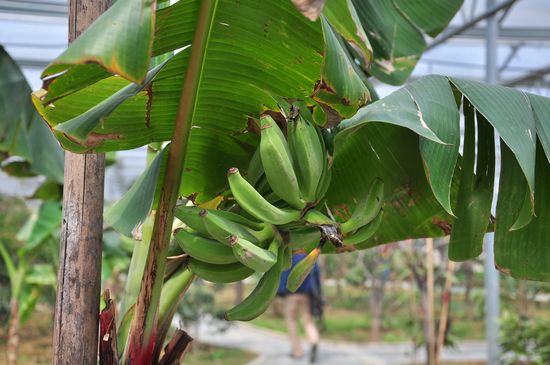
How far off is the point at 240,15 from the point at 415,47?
0.86 m

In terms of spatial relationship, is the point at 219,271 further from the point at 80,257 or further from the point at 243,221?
the point at 80,257

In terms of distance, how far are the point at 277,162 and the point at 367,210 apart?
0.22 meters

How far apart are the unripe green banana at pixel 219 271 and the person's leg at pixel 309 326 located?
13.0ft

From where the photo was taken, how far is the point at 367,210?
1.17 m

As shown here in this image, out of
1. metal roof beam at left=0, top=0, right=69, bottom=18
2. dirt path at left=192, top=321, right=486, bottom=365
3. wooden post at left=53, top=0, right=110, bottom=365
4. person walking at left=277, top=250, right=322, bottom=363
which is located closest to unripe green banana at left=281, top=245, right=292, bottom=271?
wooden post at left=53, top=0, right=110, bottom=365

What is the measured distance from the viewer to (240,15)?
1.10 meters

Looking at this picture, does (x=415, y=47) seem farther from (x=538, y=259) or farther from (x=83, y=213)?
(x=83, y=213)

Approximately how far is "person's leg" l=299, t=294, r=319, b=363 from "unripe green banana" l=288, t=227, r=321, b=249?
13.3 feet

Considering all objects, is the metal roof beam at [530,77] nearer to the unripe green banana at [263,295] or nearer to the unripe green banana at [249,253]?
the unripe green banana at [263,295]

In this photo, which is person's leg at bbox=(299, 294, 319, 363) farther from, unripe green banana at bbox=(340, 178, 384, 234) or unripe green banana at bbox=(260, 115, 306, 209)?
unripe green banana at bbox=(260, 115, 306, 209)

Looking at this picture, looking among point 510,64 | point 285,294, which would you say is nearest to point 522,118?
point 285,294

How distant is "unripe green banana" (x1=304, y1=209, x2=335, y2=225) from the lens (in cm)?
108

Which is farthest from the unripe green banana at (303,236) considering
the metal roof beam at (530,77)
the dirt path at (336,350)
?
the metal roof beam at (530,77)

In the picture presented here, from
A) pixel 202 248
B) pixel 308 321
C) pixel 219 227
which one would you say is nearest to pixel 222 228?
pixel 219 227
